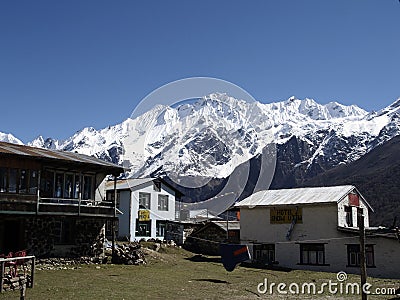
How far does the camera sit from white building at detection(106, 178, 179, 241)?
57.0m

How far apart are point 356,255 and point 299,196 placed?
308 inches

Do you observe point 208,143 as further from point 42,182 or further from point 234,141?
point 42,182

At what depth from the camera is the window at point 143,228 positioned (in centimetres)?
5833

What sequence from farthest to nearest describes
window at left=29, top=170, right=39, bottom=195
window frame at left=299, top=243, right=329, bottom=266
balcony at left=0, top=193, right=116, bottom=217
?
1. window frame at left=299, top=243, right=329, bottom=266
2. window at left=29, top=170, right=39, bottom=195
3. balcony at left=0, top=193, right=116, bottom=217

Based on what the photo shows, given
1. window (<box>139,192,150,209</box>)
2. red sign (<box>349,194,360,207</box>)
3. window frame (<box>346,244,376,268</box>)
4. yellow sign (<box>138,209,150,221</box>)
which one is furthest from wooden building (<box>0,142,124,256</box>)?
red sign (<box>349,194,360,207</box>)

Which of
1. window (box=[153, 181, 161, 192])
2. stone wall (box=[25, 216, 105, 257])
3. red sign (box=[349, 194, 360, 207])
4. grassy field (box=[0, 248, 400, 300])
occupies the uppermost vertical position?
window (box=[153, 181, 161, 192])

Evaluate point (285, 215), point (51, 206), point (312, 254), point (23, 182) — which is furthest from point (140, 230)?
point (23, 182)

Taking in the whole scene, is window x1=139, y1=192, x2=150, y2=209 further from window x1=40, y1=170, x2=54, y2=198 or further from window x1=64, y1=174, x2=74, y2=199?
window x1=40, y1=170, x2=54, y2=198

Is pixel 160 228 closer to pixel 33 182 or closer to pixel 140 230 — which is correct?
pixel 140 230

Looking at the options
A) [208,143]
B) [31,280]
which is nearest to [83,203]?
[31,280]

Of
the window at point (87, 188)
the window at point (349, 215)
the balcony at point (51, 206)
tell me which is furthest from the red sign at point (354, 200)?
the window at point (87, 188)

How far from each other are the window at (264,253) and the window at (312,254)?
114 inches

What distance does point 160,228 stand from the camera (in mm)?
61312

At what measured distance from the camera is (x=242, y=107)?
21.8 metres
